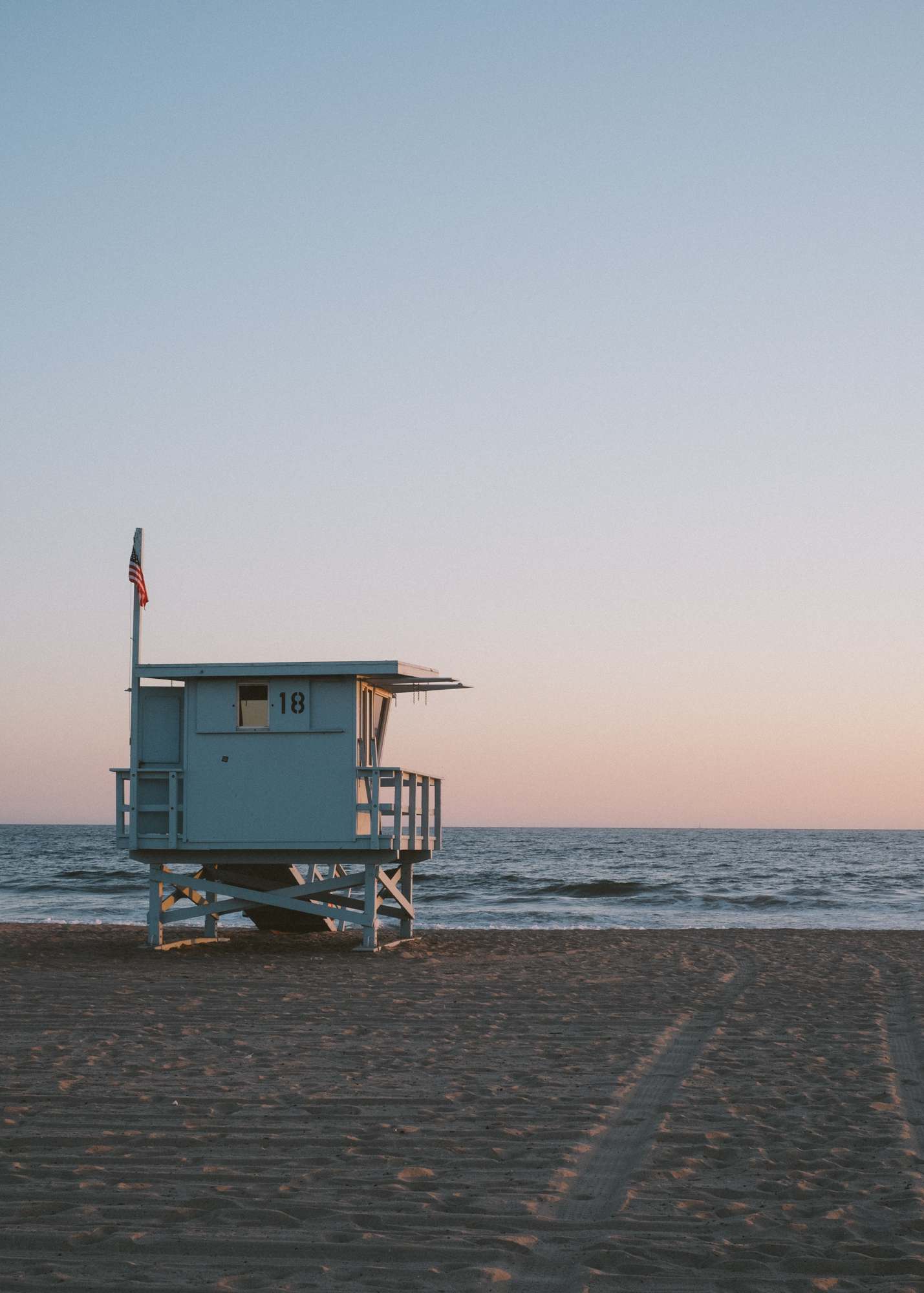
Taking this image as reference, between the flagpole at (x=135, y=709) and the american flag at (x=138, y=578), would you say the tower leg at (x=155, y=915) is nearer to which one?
the flagpole at (x=135, y=709)

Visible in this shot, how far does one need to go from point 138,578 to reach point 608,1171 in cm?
1338

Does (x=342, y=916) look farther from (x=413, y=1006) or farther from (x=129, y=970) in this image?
(x=413, y=1006)

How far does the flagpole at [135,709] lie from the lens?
17594mm

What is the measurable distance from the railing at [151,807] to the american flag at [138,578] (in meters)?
2.51

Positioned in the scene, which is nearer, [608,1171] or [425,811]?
[608,1171]

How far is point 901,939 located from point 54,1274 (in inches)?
800

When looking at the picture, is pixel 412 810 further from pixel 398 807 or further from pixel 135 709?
pixel 135 709

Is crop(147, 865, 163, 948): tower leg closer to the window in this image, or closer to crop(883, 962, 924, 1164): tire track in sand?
the window

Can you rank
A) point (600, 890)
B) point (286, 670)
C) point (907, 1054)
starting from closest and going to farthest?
point (907, 1054)
point (286, 670)
point (600, 890)

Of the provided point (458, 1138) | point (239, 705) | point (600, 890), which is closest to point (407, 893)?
point (239, 705)

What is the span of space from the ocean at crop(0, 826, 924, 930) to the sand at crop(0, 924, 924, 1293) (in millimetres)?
17019

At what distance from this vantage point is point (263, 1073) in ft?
28.4

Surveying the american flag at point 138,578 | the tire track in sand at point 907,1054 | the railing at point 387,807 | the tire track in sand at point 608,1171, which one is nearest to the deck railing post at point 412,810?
the railing at point 387,807

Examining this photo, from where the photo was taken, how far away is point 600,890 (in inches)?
1657
